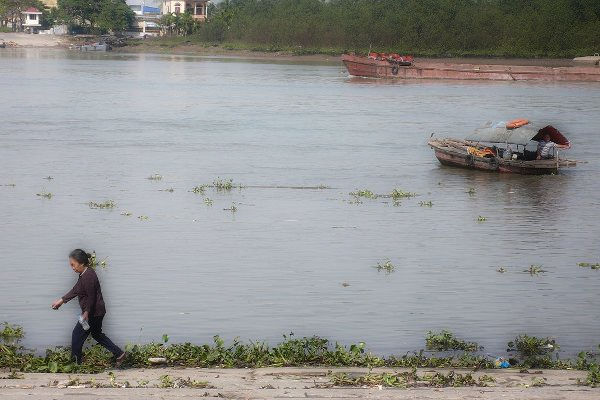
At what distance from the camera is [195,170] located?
33.9 metres

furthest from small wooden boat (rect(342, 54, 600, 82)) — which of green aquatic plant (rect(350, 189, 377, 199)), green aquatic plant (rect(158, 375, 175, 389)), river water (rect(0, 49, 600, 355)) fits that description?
green aquatic plant (rect(158, 375, 175, 389))

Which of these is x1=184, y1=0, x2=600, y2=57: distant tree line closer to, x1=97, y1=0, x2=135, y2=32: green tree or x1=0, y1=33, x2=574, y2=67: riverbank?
x1=0, y1=33, x2=574, y2=67: riverbank

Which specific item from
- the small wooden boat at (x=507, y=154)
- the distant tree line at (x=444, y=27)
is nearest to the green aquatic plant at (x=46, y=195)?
the small wooden boat at (x=507, y=154)

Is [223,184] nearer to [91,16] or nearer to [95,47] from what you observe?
[95,47]

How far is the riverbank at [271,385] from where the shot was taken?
408 inches

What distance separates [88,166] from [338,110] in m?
28.2

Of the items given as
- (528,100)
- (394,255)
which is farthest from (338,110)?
(394,255)

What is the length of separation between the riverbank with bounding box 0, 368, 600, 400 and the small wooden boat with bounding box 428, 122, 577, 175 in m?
20.6

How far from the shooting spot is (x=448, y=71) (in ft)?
300

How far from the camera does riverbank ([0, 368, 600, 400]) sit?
10.4m

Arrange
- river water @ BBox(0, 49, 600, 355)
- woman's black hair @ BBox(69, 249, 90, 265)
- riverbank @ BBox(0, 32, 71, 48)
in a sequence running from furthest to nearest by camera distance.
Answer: riverbank @ BBox(0, 32, 71, 48) < river water @ BBox(0, 49, 600, 355) < woman's black hair @ BBox(69, 249, 90, 265)

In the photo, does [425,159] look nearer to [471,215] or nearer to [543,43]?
[471,215]

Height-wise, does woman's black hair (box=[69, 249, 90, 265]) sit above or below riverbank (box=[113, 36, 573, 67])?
above

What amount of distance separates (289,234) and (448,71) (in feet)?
232
